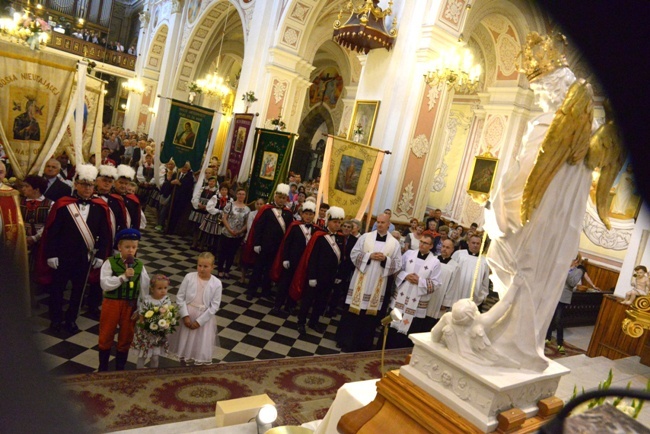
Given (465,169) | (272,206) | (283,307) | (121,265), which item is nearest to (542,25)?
(465,169)

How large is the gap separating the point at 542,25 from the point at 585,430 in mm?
12590

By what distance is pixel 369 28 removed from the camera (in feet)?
27.2

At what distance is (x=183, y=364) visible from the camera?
4.24 meters

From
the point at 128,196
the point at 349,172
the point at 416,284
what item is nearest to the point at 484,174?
the point at 349,172

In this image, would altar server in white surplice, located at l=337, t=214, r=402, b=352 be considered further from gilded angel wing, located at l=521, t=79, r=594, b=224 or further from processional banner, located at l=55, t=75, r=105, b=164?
processional banner, located at l=55, t=75, r=105, b=164

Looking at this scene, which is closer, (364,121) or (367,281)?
(367,281)

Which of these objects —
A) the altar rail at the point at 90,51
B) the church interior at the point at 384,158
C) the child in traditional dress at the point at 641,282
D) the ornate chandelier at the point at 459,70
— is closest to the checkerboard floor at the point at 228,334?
the church interior at the point at 384,158

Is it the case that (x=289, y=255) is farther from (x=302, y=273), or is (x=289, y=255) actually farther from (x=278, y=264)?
(x=302, y=273)

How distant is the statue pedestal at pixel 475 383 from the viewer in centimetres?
207

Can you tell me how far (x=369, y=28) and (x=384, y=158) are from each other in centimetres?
252

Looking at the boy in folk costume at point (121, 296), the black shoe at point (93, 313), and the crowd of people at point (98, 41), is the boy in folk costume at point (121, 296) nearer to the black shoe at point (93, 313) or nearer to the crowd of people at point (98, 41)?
the black shoe at point (93, 313)

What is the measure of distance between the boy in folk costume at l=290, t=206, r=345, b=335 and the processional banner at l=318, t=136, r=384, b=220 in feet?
5.10

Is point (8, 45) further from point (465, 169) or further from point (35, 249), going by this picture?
point (465, 169)

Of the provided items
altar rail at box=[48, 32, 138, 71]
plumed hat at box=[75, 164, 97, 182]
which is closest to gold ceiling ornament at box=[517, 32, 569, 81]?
plumed hat at box=[75, 164, 97, 182]
